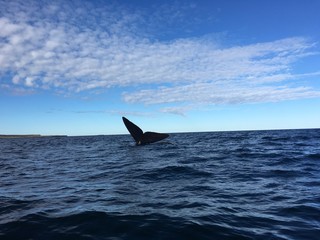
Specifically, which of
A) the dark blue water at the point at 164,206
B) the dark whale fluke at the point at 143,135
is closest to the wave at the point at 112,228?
the dark blue water at the point at 164,206

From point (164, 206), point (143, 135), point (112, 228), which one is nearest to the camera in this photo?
point (112, 228)

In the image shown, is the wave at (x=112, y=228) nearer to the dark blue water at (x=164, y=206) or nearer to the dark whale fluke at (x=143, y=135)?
the dark blue water at (x=164, y=206)

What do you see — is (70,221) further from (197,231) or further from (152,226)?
(197,231)

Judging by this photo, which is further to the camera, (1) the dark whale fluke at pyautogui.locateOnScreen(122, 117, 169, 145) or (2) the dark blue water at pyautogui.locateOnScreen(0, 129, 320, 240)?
(1) the dark whale fluke at pyautogui.locateOnScreen(122, 117, 169, 145)

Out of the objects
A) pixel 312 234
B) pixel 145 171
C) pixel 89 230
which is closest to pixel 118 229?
pixel 89 230

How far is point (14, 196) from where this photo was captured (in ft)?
31.8

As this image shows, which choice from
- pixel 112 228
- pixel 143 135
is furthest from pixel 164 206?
pixel 143 135

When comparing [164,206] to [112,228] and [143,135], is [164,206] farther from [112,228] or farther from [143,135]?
[143,135]

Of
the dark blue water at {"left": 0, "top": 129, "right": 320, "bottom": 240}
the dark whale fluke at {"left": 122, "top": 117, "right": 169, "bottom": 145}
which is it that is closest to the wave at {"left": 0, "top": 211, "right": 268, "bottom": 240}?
the dark blue water at {"left": 0, "top": 129, "right": 320, "bottom": 240}

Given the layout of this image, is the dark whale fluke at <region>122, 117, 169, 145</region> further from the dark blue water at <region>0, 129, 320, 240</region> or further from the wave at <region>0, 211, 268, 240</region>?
the wave at <region>0, 211, 268, 240</region>

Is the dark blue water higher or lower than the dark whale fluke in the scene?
lower

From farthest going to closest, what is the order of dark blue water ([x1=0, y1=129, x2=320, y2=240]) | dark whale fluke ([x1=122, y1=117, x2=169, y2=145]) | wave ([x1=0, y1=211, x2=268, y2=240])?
dark whale fluke ([x1=122, y1=117, x2=169, y2=145]), dark blue water ([x1=0, y1=129, x2=320, y2=240]), wave ([x1=0, y1=211, x2=268, y2=240])

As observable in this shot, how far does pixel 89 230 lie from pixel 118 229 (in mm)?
628

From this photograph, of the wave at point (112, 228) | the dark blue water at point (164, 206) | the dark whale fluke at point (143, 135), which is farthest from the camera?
the dark whale fluke at point (143, 135)
